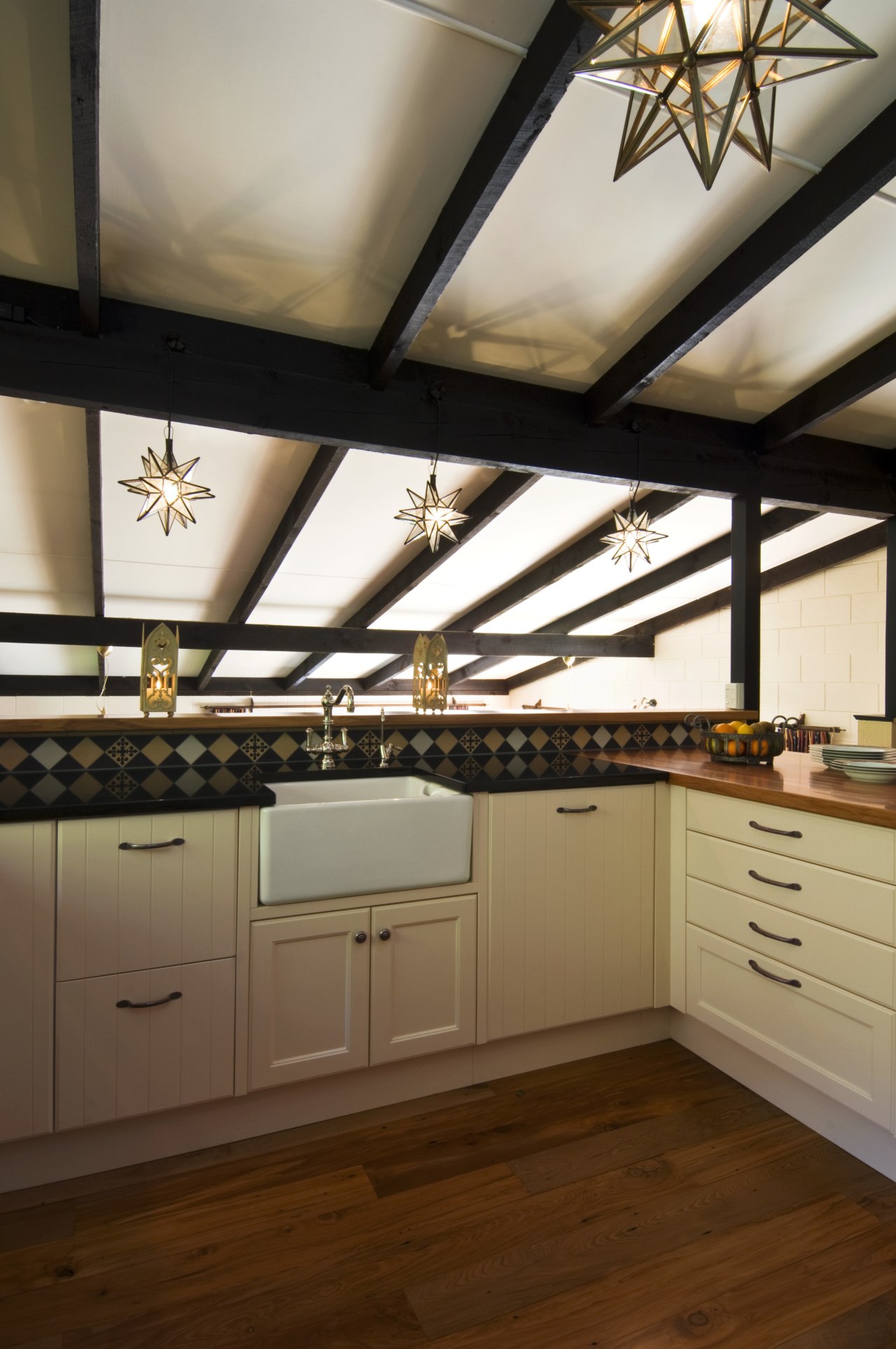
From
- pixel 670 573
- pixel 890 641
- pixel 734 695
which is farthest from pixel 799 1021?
pixel 670 573

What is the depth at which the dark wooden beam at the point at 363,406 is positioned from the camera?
2.63 metres

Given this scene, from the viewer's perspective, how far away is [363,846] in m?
1.95

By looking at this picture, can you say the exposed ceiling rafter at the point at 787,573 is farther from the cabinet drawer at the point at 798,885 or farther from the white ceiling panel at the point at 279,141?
the white ceiling panel at the point at 279,141

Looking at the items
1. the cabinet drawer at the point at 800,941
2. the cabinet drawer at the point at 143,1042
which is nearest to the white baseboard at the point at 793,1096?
the cabinet drawer at the point at 800,941

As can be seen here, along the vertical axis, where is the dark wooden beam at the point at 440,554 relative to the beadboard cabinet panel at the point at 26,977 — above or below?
above

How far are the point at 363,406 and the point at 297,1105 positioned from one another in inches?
98.1

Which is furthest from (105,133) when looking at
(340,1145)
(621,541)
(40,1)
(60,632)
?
(60,632)

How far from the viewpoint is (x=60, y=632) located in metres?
5.32

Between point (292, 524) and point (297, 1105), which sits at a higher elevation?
point (292, 524)

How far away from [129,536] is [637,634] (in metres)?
4.89

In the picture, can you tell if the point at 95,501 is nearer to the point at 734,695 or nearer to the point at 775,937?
the point at 734,695

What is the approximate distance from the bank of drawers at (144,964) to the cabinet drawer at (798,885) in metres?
1.37

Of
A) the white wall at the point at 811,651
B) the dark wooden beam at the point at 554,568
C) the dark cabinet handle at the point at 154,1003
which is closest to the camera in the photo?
the dark cabinet handle at the point at 154,1003

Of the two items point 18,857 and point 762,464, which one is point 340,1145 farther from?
point 762,464
